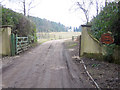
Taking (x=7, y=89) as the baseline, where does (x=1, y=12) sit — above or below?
above

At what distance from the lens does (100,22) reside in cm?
915

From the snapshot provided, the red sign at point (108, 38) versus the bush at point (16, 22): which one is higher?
the bush at point (16, 22)

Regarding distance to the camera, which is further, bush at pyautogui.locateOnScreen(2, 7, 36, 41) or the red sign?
bush at pyautogui.locateOnScreen(2, 7, 36, 41)

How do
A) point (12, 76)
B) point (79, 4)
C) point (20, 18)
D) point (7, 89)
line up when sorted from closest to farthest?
point (7, 89)
point (12, 76)
point (20, 18)
point (79, 4)

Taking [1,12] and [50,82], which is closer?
[50,82]

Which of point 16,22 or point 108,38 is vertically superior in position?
point 16,22

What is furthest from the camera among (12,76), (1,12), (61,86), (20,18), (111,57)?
(20,18)

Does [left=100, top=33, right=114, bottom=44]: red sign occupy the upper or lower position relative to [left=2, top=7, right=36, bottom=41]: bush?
lower

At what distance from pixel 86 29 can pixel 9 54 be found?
21.1 ft

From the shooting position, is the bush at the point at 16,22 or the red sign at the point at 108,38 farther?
the bush at the point at 16,22

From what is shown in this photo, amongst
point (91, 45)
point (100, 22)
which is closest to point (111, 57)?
point (91, 45)

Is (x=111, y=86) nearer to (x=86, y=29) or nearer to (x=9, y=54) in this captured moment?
(x=86, y=29)

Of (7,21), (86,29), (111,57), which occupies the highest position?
(7,21)

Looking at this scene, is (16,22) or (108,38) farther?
(16,22)
